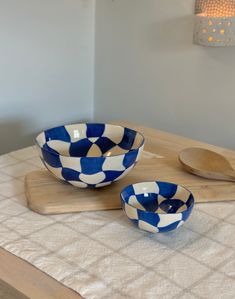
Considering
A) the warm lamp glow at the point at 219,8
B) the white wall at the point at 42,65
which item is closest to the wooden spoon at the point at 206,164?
the warm lamp glow at the point at 219,8

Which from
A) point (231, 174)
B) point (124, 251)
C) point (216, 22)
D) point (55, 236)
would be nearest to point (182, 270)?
point (124, 251)

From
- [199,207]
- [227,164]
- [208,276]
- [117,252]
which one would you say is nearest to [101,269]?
[117,252]

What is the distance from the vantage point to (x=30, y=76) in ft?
5.26

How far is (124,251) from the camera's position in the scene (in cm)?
77

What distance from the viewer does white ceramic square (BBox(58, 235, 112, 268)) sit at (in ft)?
2.45

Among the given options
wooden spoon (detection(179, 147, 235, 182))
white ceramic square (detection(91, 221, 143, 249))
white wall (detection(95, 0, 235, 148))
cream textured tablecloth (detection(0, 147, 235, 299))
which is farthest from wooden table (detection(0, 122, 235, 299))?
white wall (detection(95, 0, 235, 148))

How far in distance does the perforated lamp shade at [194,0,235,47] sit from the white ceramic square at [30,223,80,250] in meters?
0.74

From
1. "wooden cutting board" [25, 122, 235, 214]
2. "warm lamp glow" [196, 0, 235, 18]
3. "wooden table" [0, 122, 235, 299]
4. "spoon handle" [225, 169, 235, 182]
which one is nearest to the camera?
"wooden table" [0, 122, 235, 299]

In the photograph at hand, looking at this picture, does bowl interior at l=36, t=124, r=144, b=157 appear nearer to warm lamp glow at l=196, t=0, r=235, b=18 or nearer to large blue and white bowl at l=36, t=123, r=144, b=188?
large blue and white bowl at l=36, t=123, r=144, b=188

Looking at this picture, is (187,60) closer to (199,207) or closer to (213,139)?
(213,139)

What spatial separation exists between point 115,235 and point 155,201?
11 cm

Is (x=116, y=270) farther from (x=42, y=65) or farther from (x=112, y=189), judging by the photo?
(x=42, y=65)

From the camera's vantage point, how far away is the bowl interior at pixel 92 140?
1023mm

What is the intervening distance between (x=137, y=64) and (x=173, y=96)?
7.1 inches
